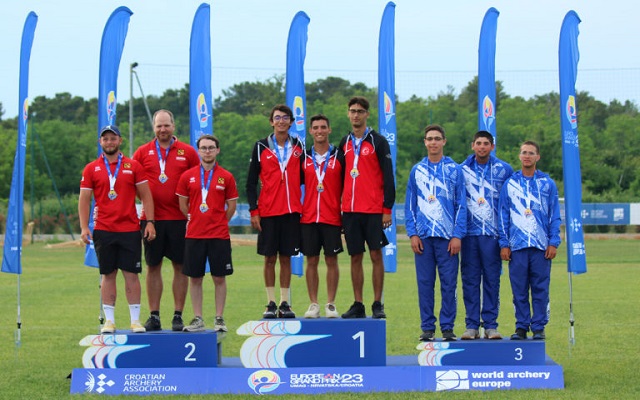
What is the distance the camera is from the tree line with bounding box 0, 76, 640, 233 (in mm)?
31938

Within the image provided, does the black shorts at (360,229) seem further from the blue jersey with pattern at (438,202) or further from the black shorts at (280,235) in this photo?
the black shorts at (280,235)

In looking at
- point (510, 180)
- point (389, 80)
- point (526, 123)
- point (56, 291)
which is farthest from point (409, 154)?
point (510, 180)

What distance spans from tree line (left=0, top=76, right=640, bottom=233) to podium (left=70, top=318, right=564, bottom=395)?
802 inches

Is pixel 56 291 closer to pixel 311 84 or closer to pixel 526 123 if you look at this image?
pixel 526 123

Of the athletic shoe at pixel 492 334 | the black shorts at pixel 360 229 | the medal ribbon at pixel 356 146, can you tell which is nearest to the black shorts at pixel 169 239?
the black shorts at pixel 360 229

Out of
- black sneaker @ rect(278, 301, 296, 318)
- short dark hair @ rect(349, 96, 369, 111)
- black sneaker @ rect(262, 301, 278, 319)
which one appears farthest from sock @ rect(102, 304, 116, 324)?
short dark hair @ rect(349, 96, 369, 111)

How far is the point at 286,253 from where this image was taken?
8602 mm

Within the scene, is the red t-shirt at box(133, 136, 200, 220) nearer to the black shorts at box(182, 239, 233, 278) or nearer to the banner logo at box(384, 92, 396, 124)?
the black shorts at box(182, 239, 233, 278)

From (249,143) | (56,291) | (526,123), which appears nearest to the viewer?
(56,291)

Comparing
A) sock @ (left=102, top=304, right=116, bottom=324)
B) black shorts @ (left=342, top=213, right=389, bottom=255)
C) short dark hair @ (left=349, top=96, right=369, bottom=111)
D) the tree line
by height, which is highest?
the tree line

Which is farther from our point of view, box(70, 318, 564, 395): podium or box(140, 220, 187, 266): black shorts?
box(140, 220, 187, 266): black shorts

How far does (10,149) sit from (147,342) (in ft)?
125

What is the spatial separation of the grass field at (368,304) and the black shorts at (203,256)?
1.22 metres

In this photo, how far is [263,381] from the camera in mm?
8023
